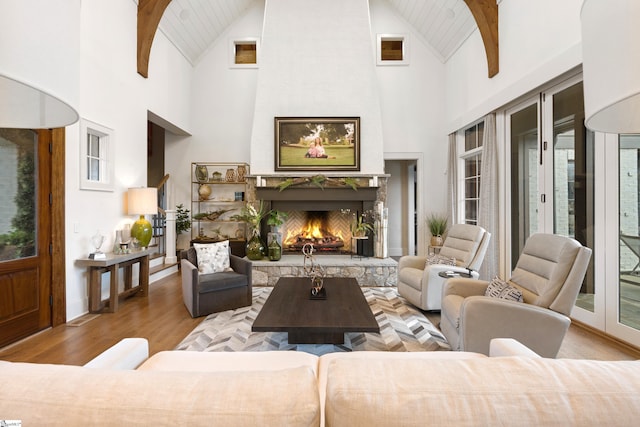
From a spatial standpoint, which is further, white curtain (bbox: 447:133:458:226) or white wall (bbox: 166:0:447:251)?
white wall (bbox: 166:0:447:251)

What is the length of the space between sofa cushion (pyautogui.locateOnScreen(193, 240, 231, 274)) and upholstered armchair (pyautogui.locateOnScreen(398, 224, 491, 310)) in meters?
2.18

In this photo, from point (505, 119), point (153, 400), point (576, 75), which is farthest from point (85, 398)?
point (505, 119)

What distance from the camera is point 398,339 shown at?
2.80 m

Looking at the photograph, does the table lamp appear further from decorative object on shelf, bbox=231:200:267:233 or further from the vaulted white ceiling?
the vaulted white ceiling

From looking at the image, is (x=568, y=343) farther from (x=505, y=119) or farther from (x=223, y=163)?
(x=223, y=163)

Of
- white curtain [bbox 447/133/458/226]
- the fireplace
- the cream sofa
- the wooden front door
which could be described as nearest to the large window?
white curtain [bbox 447/133/458/226]

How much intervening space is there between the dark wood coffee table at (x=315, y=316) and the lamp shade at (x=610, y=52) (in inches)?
72.9

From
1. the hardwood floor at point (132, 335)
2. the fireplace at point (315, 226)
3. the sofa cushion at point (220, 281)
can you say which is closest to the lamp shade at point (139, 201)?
the hardwood floor at point (132, 335)

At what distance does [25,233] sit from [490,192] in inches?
220

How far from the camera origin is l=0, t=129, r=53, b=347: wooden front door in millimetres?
2783

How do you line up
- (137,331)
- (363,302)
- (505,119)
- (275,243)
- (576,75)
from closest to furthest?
(363,302) → (137,331) → (576,75) → (505,119) → (275,243)

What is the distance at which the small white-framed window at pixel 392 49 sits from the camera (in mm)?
6389

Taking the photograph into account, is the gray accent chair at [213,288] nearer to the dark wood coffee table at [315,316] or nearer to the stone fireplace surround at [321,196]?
the dark wood coffee table at [315,316]

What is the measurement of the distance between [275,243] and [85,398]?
15.1 feet
